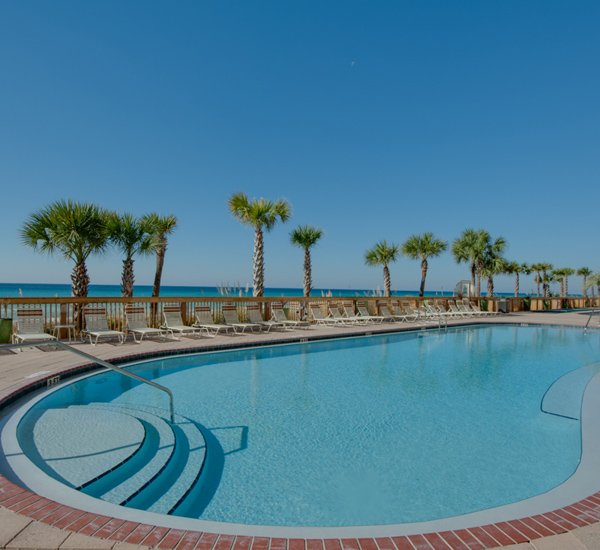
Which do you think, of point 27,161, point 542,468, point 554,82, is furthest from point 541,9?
point 27,161

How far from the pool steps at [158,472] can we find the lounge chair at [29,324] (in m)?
5.17

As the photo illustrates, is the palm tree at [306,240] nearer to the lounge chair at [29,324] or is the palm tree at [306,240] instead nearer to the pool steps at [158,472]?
the lounge chair at [29,324]

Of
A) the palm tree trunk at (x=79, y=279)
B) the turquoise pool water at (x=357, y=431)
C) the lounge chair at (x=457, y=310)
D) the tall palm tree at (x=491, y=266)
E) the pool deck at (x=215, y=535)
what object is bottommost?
the turquoise pool water at (x=357, y=431)

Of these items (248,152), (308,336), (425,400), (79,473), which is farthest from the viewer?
(248,152)

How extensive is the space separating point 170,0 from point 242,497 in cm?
1372

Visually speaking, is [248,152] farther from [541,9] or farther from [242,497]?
[242,497]

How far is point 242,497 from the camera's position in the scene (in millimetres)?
3062

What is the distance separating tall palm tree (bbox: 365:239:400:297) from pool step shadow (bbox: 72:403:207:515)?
66.0ft

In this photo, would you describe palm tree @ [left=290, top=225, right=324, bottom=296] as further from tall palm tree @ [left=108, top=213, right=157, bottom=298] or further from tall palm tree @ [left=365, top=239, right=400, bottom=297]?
tall palm tree @ [left=108, top=213, right=157, bottom=298]

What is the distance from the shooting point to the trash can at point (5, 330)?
7.87m

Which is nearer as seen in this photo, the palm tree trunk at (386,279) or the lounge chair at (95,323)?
the lounge chair at (95,323)

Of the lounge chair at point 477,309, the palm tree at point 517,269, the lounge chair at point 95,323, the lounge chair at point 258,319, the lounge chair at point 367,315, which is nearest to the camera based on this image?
the lounge chair at point 95,323

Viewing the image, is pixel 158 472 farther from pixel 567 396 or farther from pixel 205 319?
pixel 205 319

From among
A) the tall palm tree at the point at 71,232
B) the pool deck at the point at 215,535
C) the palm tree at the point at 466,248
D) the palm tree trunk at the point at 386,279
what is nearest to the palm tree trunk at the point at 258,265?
the tall palm tree at the point at 71,232
